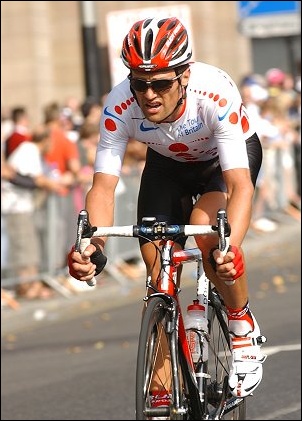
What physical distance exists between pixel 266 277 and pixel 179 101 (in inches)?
384

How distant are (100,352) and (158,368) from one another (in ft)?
19.1

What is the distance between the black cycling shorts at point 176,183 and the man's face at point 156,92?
0.65 m

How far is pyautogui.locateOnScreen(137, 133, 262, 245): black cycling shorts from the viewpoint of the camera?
7.35 metres

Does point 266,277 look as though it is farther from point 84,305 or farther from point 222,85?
point 222,85

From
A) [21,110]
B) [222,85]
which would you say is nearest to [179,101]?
[222,85]

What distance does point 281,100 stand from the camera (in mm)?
22578

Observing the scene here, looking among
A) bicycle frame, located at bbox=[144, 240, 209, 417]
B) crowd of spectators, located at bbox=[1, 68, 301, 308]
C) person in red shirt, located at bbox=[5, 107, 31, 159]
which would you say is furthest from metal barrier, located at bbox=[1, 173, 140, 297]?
bicycle frame, located at bbox=[144, 240, 209, 417]

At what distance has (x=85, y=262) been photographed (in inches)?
262

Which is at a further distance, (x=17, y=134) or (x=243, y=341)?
(x=17, y=134)

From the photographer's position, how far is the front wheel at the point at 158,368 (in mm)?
6207

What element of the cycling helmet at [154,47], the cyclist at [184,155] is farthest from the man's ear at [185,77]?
the cycling helmet at [154,47]

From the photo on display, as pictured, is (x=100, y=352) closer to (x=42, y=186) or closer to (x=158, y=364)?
(x=42, y=186)

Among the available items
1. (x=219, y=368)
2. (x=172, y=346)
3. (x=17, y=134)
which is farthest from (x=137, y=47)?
(x=17, y=134)

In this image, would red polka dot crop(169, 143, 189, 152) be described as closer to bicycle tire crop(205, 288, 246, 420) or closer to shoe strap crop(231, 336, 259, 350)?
bicycle tire crop(205, 288, 246, 420)
